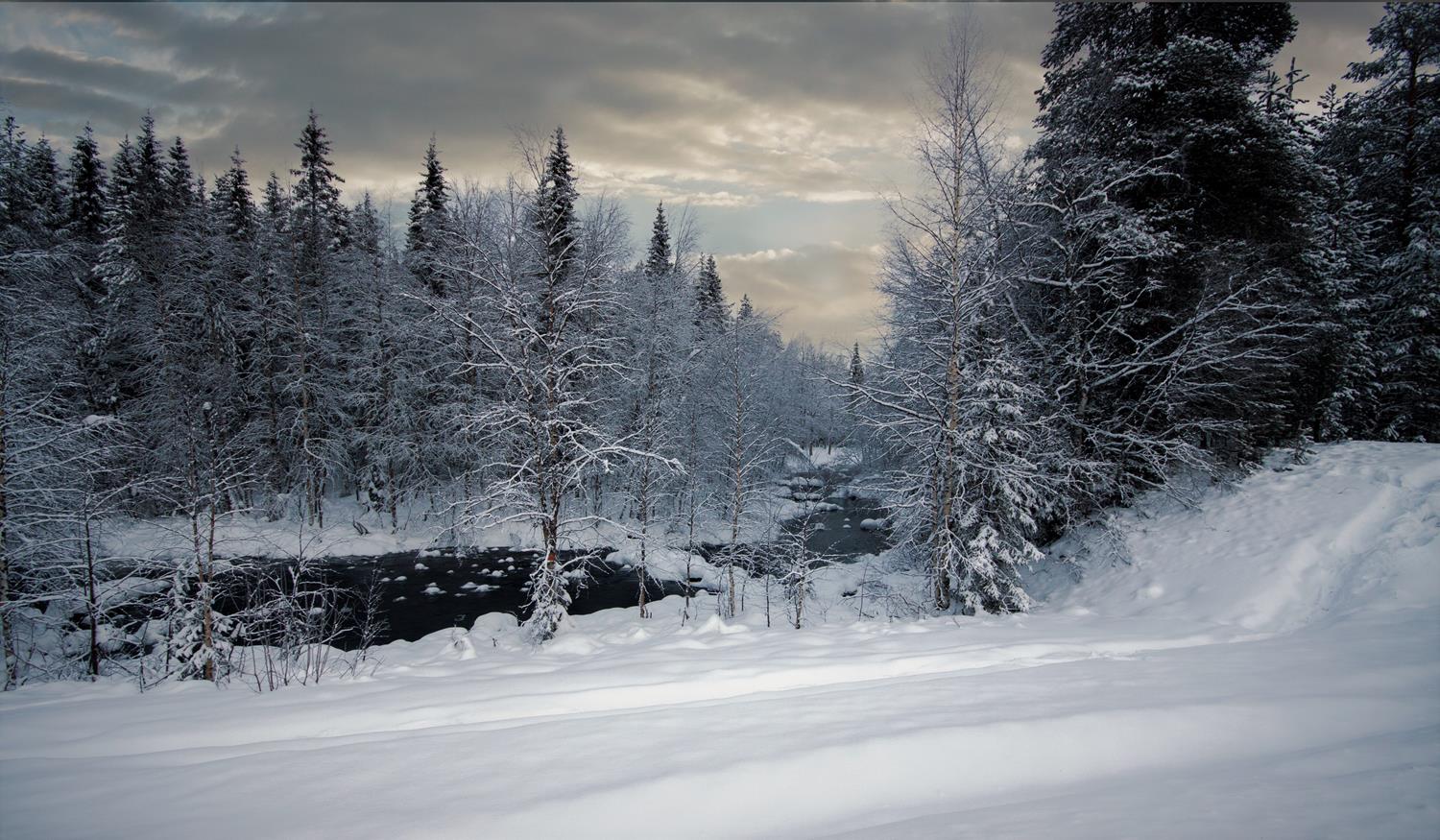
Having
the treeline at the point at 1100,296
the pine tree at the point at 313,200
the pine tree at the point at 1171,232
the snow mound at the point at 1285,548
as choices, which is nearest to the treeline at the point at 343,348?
the pine tree at the point at 313,200

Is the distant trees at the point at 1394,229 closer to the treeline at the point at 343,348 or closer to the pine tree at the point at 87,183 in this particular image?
the treeline at the point at 343,348

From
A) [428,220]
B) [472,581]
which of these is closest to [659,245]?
[428,220]

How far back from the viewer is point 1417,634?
17.9 feet

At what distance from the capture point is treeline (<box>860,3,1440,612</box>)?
10.2 m

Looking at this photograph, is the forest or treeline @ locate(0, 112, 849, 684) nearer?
the forest

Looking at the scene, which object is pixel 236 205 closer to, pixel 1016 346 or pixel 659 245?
pixel 659 245

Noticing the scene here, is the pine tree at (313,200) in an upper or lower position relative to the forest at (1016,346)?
upper

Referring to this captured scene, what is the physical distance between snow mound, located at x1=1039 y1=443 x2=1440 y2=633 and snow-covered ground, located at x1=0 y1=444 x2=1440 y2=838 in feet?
4.13

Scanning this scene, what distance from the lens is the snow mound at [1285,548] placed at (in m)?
7.82

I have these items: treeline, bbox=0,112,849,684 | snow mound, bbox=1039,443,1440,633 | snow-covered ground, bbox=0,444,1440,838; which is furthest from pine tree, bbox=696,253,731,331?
snow-covered ground, bbox=0,444,1440,838

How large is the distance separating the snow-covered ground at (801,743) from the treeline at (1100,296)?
4.23 meters

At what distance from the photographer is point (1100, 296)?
1222 cm

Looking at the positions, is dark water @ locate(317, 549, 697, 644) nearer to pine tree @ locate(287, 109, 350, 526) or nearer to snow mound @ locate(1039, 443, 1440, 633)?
pine tree @ locate(287, 109, 350, 526)

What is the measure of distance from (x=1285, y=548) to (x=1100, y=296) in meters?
6.11
